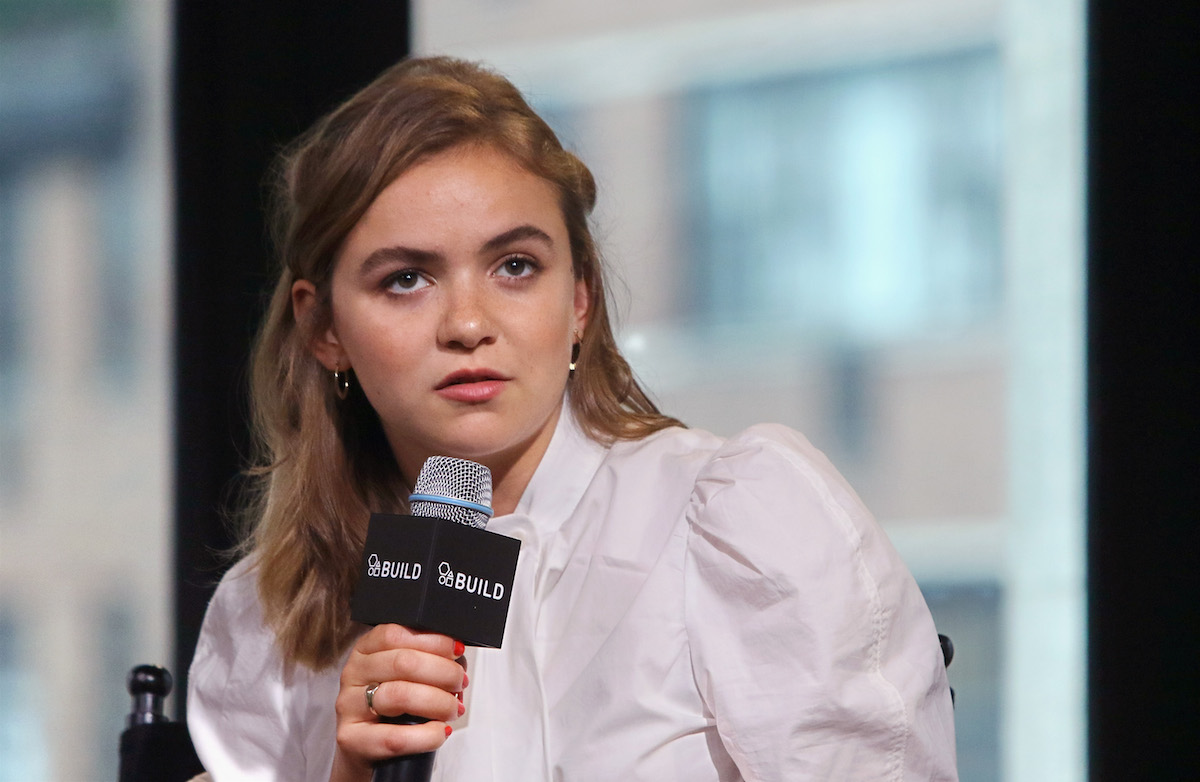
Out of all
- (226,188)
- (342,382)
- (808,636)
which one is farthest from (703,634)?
(226,188)

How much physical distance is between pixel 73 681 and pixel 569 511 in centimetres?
137

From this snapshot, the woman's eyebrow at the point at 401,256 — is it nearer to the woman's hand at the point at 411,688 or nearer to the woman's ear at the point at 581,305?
the woman's ear at the point at 581,305

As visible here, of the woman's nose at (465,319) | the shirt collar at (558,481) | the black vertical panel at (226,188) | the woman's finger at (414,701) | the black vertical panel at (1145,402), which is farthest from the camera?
the black vertical panel at (226,188)

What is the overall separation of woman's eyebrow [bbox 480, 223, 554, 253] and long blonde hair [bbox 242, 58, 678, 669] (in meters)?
0.09

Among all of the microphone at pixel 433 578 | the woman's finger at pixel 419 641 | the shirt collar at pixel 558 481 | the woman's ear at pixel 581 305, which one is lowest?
the woman's finger at pixel 419 641

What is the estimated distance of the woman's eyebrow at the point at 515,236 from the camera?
1.19 m

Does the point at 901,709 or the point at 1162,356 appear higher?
the point at 1162,356

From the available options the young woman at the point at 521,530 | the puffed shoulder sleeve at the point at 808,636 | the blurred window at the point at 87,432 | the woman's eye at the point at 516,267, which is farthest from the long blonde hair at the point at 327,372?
the blurred window at the point at 87,432

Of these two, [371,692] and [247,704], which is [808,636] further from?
[247,704]

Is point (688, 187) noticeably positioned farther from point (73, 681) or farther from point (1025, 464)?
point (73, 681)

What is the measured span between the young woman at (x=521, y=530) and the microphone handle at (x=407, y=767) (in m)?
0.01

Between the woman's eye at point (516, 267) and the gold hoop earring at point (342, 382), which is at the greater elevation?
the woman's eye at point (516, 267)

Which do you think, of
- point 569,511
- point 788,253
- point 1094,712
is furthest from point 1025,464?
point 569,511

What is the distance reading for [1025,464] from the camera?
1.80 m
